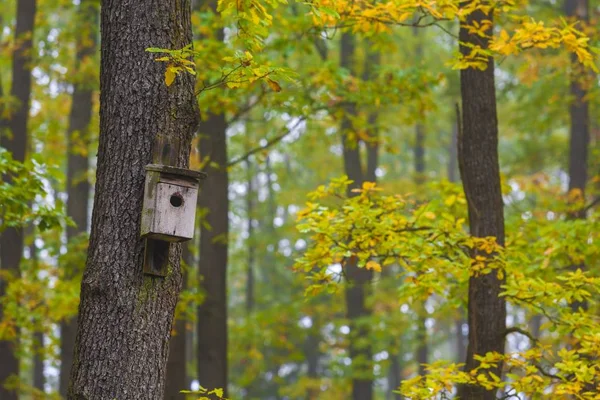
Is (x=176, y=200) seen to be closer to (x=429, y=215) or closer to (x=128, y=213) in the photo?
(x=128, y=213)

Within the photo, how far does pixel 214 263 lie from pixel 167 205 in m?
6.13

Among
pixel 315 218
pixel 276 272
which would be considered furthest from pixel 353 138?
pixel 276 272

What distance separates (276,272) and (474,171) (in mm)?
18663

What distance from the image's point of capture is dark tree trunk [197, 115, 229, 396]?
33.5 feet

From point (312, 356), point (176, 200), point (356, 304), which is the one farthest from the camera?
point (312, 356)

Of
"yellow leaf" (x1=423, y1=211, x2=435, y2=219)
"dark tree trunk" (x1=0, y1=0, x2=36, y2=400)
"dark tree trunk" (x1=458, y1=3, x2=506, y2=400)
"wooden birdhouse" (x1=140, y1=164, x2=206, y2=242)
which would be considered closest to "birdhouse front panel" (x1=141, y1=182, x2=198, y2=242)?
"wooden birdhouse" (x1=140, y1=164, x2=206, y2=242)

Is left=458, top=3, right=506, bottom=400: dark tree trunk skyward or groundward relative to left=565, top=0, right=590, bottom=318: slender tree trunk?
groundward

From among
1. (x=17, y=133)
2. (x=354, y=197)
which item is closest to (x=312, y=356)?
(x=17, y=133)

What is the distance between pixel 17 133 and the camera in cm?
1141

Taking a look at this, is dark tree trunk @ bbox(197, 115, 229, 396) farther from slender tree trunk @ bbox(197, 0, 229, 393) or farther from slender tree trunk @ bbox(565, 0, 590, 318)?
slender tree trunk @ bbox(565, 0, 590, 318)

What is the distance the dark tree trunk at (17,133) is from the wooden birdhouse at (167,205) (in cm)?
689

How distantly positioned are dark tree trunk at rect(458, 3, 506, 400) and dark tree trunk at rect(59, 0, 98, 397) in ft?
21.1

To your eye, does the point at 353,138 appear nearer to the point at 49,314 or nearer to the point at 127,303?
the point at 49,314

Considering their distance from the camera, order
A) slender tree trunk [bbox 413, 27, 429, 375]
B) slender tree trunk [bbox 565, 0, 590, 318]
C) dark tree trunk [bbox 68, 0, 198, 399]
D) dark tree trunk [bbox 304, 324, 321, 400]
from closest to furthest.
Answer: dark tree trunk [bbox 68, 0, 198, 399] → slender tree trunk [bbox 565, 0, 590, 318] → slender tree trunk [bbox 413, 27, 429, 375] → dark tree trunk [bbox 304, 324, 321, 400]
